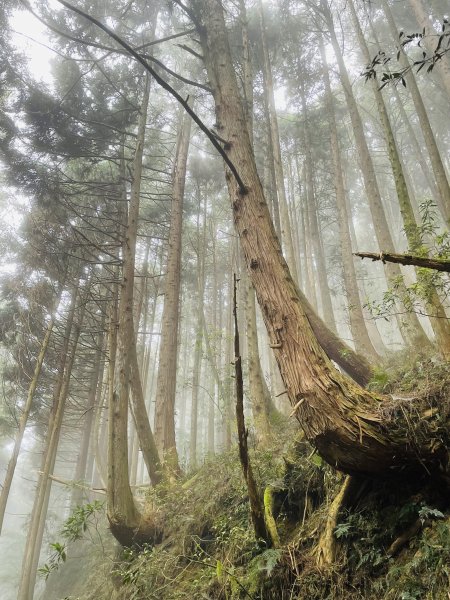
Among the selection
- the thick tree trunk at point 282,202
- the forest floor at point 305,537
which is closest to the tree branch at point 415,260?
the forest floor at point 305,537

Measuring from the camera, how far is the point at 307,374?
276cm

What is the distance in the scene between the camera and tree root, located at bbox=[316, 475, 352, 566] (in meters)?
2.75

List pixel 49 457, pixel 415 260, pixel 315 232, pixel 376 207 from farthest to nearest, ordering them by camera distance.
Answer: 1. pixel 315 232
2. pixel 49 457
3. pixel 376 207
4. pixel 415 260

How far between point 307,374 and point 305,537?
5.09 ft

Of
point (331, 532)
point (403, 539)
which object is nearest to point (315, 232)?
point (331, 532)

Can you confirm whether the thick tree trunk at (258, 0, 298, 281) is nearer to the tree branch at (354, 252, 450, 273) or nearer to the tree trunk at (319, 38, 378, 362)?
the tree trunk at (319, 38, 378, 362)

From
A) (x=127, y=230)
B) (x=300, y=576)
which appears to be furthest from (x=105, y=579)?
(x=127, y=230)

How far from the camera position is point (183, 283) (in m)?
18.5

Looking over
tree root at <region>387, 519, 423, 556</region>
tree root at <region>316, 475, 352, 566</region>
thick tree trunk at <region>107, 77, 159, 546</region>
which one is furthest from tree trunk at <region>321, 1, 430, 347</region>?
thick tree trunk at <region>107, 77, 159, 546</region>

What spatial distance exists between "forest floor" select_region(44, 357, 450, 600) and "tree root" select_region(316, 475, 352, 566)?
0.03 meters

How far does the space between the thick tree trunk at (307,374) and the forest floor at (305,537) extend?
33 centimetres

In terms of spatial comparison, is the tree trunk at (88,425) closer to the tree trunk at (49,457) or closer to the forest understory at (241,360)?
the forest understory at (241,360)

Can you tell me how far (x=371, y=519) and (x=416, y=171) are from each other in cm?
2741

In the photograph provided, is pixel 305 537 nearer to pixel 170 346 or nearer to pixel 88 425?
pixel 170 346
